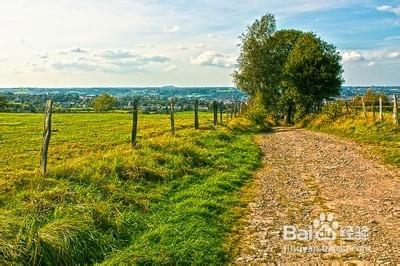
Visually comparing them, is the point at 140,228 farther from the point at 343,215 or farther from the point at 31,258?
the point at 343,215

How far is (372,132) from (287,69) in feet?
74.9

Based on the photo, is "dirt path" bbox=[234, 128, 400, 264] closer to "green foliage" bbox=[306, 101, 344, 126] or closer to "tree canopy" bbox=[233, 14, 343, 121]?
"green foliage" bbox=[306, 101, 344, 126]

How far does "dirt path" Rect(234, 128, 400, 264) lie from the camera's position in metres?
7.74

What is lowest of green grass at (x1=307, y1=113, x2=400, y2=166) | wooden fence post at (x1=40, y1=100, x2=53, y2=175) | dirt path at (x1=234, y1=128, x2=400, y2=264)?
dirt path at (x1=234, y1=128, x2=400, y2=264)

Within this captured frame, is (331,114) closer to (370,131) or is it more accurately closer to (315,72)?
(315,72)

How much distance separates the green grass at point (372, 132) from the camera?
1974 centimetres

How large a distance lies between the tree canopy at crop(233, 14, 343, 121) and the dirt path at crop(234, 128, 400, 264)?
3119 centimetres

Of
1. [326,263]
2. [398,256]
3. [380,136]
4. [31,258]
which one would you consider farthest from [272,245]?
[380,136]

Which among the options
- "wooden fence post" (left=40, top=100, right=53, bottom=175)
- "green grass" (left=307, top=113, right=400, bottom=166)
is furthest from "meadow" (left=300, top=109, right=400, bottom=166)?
"wooden fence post" (left=40, top=100, right=53, bottom=175)

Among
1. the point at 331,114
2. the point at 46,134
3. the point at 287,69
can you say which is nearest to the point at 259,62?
the point at 287,69

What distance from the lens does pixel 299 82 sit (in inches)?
1913

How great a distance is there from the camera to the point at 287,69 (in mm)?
49156

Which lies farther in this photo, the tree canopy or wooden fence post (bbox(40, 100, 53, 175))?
the tree canopy

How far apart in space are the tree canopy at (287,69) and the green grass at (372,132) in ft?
27.1
